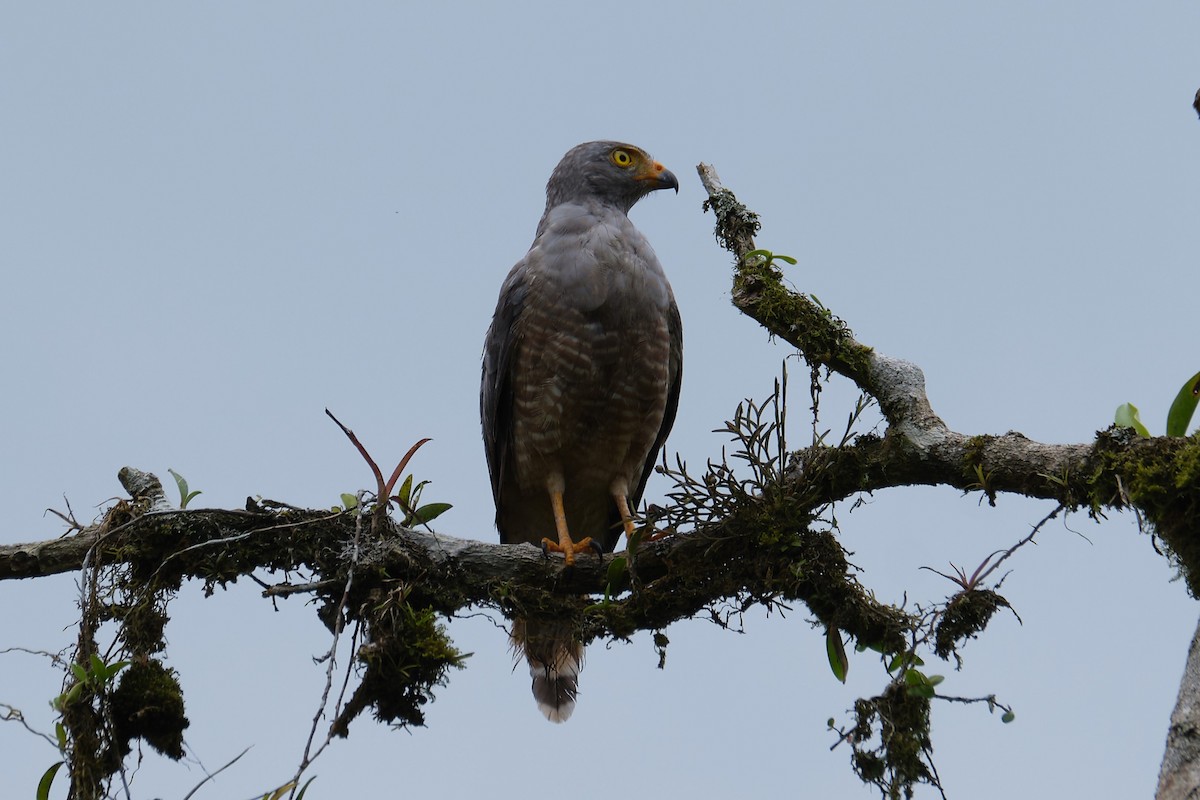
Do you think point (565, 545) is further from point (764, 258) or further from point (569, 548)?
point (764, 258)

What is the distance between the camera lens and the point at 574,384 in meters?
5.88

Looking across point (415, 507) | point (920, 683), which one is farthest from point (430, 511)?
point (920, 683)

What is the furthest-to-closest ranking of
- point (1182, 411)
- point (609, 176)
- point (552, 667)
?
point (609, 176) < point (552, 667) < point (1182, 411)

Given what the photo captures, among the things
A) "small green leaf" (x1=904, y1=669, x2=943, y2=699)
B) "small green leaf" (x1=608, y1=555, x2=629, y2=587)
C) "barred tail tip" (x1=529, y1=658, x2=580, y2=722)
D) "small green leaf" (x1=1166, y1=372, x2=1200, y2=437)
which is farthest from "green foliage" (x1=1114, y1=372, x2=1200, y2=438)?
"barred tail tip" (x1=529, y1=658, x2=580, y2=722)

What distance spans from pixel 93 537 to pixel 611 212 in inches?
126

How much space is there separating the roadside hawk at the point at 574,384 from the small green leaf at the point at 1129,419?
2.54 metres

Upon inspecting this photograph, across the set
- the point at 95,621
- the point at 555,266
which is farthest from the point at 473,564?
the point at 555,266

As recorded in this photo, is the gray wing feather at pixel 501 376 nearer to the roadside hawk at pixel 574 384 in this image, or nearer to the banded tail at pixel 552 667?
the roadside hawk at pixel 574 384

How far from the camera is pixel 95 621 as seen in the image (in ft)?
14.3

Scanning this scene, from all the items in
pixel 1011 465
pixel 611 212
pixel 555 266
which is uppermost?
pixel 611 212

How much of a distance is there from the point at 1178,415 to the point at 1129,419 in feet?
0.52

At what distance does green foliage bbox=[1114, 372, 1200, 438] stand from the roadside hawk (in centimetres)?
257

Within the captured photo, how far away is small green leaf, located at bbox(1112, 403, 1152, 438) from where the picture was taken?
3775 mm

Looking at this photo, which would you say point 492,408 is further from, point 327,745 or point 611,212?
point 327,745
